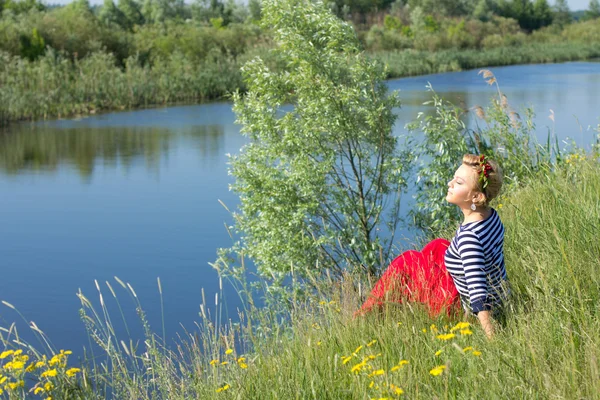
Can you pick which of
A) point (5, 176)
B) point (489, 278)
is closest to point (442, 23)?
point (5, 176)

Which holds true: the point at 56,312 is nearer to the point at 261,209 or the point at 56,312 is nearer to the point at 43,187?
the point at 261,209

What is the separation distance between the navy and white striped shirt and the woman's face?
105 millimetres

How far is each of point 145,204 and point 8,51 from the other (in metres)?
12.1

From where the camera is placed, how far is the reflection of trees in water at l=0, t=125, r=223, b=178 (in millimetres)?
12930

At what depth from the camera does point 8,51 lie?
20266 mm

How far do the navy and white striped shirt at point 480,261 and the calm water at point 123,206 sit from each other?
2366 millimetres

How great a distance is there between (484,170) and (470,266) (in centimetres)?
39

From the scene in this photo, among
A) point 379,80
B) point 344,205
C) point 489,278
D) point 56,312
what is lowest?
point 56,312

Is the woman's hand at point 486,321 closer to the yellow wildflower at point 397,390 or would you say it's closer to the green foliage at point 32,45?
the yellow wildflower at point 397,390

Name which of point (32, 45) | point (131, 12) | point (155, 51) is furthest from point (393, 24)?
point (32, 45)

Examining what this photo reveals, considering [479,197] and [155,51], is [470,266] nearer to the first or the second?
[479,197]

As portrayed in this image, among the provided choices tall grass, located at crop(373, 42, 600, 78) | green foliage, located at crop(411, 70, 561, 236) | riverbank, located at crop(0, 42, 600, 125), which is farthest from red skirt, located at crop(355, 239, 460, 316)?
tall grass, located at crop(373, 42, 600, 78)

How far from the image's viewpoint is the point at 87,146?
1416cm

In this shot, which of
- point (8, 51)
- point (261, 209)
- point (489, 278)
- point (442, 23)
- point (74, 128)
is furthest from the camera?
point (442, 23)
